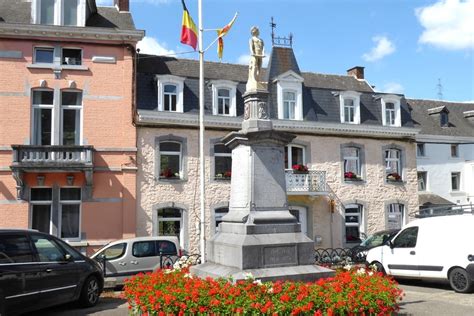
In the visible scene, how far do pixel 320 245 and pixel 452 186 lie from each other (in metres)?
11.8

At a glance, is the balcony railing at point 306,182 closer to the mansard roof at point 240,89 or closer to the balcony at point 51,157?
the mansard roof at point 240,89

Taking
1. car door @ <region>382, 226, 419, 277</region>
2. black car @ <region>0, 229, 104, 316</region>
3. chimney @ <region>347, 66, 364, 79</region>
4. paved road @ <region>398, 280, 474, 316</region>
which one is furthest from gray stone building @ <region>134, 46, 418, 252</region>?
paved road @ <region>398, 280, 474, 316</region>

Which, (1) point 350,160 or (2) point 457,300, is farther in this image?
(1) point 350,160

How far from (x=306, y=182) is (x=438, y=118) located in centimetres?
1324

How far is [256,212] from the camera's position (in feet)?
27.4

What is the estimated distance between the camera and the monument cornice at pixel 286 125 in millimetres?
19078

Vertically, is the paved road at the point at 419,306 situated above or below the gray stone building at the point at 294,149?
below

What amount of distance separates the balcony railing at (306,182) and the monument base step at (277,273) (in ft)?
40.3

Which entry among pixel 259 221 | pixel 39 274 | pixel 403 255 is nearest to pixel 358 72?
pixel 403 255

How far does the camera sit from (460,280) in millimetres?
11203

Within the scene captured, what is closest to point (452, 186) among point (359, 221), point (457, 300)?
point (359, 221)

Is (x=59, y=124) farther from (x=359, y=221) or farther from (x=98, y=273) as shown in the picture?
(x=359, y=221)

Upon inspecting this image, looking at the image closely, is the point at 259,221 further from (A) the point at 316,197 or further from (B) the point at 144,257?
(A) the point at 316,197

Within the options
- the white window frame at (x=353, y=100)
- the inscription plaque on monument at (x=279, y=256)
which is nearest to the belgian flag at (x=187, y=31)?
the white window frame at (x=353, y=100)
